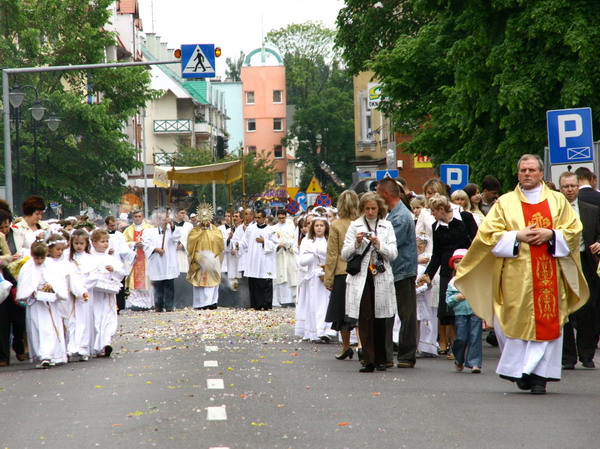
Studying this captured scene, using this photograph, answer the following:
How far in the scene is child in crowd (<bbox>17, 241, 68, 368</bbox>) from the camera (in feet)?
43.3

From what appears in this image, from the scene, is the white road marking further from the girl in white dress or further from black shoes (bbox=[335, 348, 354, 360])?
the girl in white dress

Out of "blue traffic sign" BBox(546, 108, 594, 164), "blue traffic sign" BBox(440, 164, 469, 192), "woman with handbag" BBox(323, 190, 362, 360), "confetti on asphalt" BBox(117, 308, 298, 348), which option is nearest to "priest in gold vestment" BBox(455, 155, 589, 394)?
"woman with handbag" BBox(323, 190, 362, 360)

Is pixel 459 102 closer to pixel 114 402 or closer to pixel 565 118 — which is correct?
pixel 565 118

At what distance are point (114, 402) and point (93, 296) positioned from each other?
15.1ft

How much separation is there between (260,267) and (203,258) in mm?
1180

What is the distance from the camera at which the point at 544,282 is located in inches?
392

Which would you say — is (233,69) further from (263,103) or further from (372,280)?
(372,280)

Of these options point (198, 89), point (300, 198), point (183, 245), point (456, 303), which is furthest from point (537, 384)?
point (198, 89)

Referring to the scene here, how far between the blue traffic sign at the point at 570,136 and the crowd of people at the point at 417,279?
1.05 m

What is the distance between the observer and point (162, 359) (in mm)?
13406

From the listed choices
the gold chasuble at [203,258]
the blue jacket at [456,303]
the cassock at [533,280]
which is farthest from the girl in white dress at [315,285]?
the gold chasuble at [203,258]

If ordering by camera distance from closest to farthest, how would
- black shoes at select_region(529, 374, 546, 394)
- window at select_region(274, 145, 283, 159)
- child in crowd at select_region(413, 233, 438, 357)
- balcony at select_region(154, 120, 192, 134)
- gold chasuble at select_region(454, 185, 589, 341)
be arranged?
black shoes at select_region(529, 374, 546, 394)
gold chasuble at select_region(454, 185, 589, 341)
child in crowd at select_region(413, 233, 438, 357)
balcony at select_region(154, 120, 192, 134)
window at select_region(274, 145, 283, 159)

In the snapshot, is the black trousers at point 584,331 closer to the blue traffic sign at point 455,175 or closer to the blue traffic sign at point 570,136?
the blue traffic sign at point 570,136

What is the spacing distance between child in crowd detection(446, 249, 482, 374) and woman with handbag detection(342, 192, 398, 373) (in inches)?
25.7
